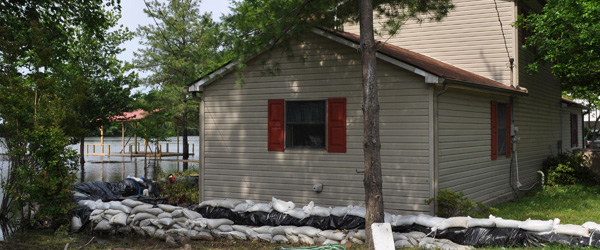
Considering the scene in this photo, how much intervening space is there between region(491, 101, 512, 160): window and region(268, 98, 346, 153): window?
14.0ft

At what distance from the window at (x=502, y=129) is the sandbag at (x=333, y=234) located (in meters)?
5.46

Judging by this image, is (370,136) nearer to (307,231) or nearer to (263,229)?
(307,231)

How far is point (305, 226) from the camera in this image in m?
8.39

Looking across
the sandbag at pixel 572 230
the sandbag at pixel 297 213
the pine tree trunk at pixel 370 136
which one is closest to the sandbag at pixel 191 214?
the sandbag at pixel 297 213

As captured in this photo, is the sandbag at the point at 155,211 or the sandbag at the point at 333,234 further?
the sandbag at the point at 155,211

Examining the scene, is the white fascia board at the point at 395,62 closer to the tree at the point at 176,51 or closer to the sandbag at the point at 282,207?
the sandbag at the point at 282,207

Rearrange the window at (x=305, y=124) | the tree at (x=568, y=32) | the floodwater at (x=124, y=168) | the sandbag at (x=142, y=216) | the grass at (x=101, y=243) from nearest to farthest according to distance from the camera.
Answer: the grass at (x=101, y=243) < the sandbag at (x=142, y=216) < the window at (x=305, y=124) < the tree at (x=568, y=32) < the floodwater at (x=124, y=168)

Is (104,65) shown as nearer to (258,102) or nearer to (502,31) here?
(258,102)

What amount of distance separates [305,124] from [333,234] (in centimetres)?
294

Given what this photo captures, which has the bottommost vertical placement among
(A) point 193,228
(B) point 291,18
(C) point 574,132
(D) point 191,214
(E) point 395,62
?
(A) point 193,228

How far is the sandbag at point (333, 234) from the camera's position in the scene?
7895 mm

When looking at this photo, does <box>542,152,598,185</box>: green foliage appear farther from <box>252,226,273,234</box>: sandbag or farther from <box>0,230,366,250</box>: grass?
<box>252,226,273,234</box>: sandbag

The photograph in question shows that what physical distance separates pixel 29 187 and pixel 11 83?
2325mm

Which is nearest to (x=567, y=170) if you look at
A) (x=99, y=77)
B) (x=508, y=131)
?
(x=508, y=131)
